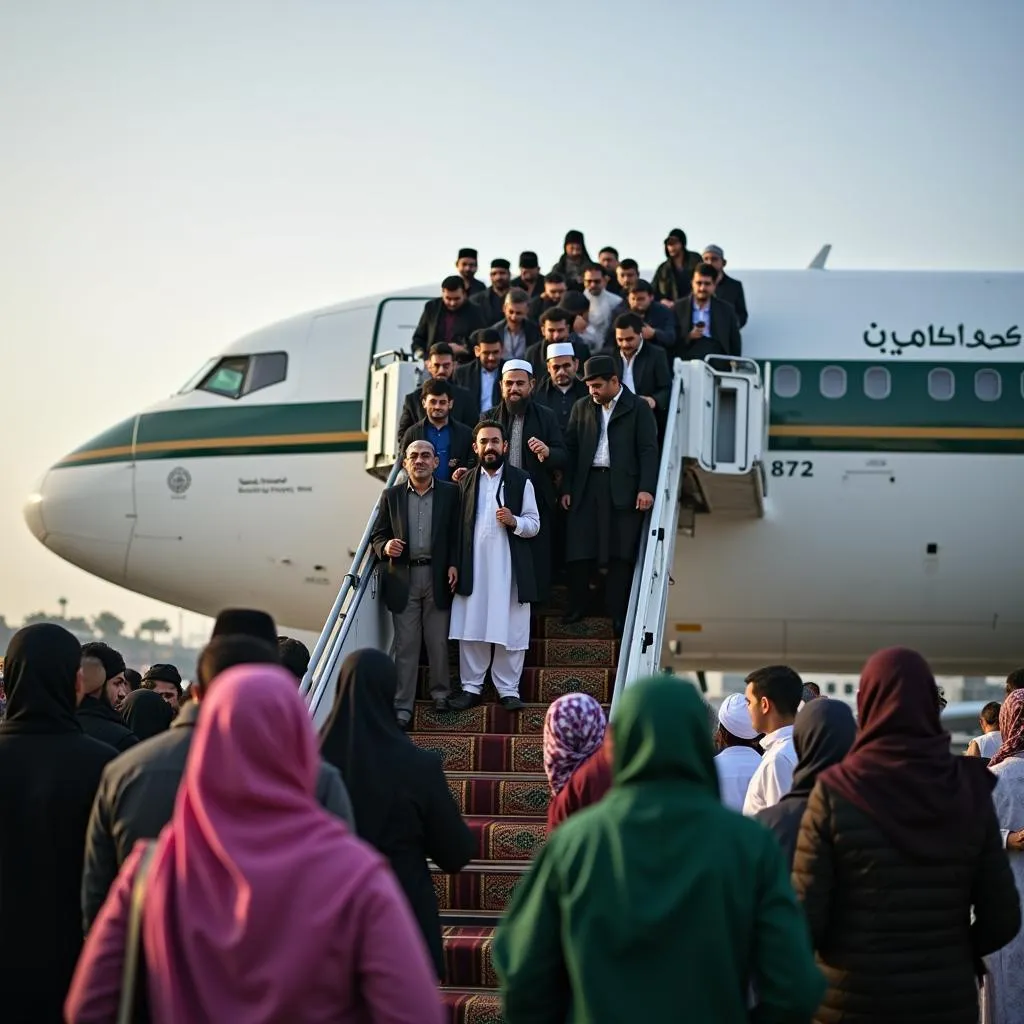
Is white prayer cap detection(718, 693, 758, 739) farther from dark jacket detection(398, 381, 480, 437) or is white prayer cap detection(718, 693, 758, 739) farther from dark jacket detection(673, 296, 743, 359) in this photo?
dark jacket detection(673, 296, 743, 359)

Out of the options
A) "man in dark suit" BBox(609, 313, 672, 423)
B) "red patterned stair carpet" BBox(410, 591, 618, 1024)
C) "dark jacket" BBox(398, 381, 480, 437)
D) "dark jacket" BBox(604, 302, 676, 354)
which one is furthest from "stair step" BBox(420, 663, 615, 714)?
"dark jacket" BBox(604, 302, 676, 354)

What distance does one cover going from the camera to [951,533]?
12.5 meters

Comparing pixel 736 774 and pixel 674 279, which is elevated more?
pixel 674 279

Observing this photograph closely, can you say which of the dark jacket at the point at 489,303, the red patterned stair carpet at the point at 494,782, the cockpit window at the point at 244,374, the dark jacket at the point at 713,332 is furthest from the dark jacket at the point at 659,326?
the cockpit window at the point at 244,374

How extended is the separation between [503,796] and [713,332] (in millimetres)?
4871

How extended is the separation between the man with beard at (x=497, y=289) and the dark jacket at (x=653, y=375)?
6.11 feet

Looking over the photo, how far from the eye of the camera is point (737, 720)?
256 inches

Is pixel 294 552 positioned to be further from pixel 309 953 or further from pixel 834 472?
pixel 309 953

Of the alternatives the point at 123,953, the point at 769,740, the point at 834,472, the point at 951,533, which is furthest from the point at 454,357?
the point at 123,953

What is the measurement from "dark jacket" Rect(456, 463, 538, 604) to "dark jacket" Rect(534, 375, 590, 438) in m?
1.15

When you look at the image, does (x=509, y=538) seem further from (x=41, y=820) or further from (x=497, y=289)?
(x=41, y=820)

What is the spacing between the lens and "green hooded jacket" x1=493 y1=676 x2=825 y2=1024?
9.76 feet

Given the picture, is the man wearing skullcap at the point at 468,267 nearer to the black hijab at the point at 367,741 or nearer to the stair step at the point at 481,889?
the stair step at the point at 481,889

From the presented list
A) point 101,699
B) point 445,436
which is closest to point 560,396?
point 445,436
